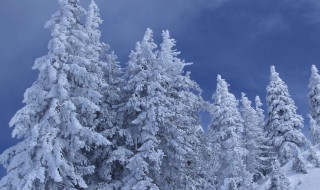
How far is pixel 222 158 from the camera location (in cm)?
4066

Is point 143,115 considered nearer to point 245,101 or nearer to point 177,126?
point 177,126

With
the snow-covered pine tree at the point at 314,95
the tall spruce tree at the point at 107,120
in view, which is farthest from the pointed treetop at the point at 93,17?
the snow-covered pine tree at the point at 314,95

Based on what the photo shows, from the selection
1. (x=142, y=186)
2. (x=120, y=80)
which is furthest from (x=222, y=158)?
(x=142, y=186)

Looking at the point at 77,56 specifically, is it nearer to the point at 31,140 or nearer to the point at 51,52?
the point at 51,52

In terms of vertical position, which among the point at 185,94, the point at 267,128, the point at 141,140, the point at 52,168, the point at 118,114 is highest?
the point at 267,128

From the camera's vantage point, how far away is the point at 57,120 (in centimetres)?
2241

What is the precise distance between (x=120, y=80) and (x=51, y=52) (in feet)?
22.3

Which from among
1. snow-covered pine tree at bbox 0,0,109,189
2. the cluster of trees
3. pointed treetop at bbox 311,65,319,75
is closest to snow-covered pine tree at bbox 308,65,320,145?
pointed treetop at bbox 311,65,319,75

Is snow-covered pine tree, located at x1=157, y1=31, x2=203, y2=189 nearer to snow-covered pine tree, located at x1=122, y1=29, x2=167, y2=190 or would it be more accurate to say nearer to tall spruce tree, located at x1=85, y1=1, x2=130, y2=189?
snow-covered pine tree, located at x1=122, y1=29, x2=167, y2=190

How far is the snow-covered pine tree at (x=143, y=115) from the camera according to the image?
78.8ft

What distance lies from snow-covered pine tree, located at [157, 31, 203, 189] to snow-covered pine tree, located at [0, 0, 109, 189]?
505 cm

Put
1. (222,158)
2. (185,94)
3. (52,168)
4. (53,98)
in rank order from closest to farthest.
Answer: (52,168) → (53,98) → (185,94) → (222,158)

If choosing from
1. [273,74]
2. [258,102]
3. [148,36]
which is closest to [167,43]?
[148,36]

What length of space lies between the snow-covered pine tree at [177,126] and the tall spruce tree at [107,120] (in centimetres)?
288
